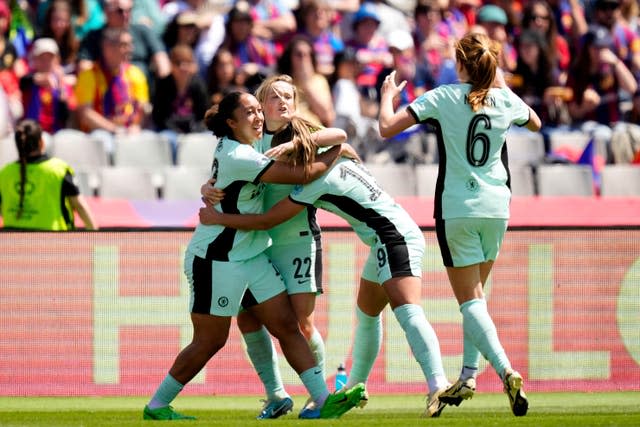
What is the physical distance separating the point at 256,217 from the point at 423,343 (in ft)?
3.98

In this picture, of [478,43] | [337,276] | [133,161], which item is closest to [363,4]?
[133,161]

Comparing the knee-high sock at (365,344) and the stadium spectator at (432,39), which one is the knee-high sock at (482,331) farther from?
the stadium spectator at (432,39)

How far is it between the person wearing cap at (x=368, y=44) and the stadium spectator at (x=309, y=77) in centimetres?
123

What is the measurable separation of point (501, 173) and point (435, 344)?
1.10 m

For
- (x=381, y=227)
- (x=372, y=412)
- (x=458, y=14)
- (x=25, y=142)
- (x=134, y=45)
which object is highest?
(x=458, y=14)

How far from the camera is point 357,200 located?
310 inches

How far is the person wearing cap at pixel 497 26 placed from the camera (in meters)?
15.6

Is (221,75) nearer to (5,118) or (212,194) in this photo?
(5,118)

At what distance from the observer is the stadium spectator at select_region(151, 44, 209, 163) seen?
13.7m

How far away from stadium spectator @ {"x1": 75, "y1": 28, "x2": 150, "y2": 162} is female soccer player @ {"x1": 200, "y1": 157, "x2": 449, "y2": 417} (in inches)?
245

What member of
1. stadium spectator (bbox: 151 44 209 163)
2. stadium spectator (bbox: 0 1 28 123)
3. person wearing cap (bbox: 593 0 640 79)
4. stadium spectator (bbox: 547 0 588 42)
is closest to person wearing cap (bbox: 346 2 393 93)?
stadium spectator (bbox: 151 44 209 163)

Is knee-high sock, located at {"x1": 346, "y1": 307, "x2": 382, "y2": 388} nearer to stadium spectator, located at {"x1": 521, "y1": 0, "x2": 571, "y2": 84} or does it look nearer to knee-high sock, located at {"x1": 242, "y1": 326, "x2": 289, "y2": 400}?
knee-high sock, located at {"x1": 242, "y1": 326, "x2": 289, "y2": 400}

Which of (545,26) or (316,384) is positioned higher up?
(545,26)

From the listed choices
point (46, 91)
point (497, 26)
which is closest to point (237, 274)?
point (46, 91)
